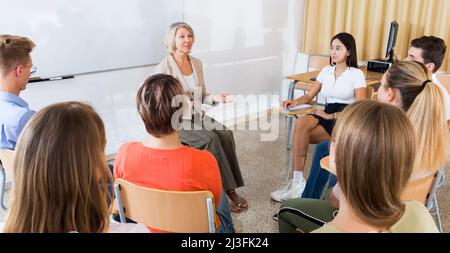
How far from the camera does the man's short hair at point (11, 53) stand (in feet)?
6.80

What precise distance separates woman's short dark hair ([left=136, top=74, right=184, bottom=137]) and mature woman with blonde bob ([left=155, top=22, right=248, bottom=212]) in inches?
34.3

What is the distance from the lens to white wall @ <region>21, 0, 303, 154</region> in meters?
3.30

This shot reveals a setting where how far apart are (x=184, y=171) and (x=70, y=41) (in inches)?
79.6

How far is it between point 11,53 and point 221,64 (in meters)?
2.46

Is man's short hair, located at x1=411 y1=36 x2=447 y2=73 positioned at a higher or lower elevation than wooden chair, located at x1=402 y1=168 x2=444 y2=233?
higher

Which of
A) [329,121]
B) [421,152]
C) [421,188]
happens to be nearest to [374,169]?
[421,152]

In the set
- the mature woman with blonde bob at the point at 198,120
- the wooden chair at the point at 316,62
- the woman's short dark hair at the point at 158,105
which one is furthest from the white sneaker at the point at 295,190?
the wooden chair at the point at 316,62

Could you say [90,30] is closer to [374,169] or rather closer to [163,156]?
[163,156]

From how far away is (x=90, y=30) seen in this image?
318 centimetres

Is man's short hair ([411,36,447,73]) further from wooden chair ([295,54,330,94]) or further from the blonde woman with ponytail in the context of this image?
wooden chair ([295,54,330,94])

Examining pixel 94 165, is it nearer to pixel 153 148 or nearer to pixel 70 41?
pixel 153 148

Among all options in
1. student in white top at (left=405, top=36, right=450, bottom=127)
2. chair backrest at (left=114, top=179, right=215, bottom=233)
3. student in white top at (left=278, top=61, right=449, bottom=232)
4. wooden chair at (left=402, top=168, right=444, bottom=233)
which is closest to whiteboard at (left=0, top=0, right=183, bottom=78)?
chair backrest at (left=114, top=179, right=215, bottom=233)

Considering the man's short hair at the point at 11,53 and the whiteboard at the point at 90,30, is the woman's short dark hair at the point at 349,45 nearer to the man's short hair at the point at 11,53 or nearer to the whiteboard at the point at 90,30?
the whiteboard at the point at 90,30

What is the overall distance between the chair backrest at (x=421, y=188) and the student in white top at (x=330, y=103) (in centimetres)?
107
